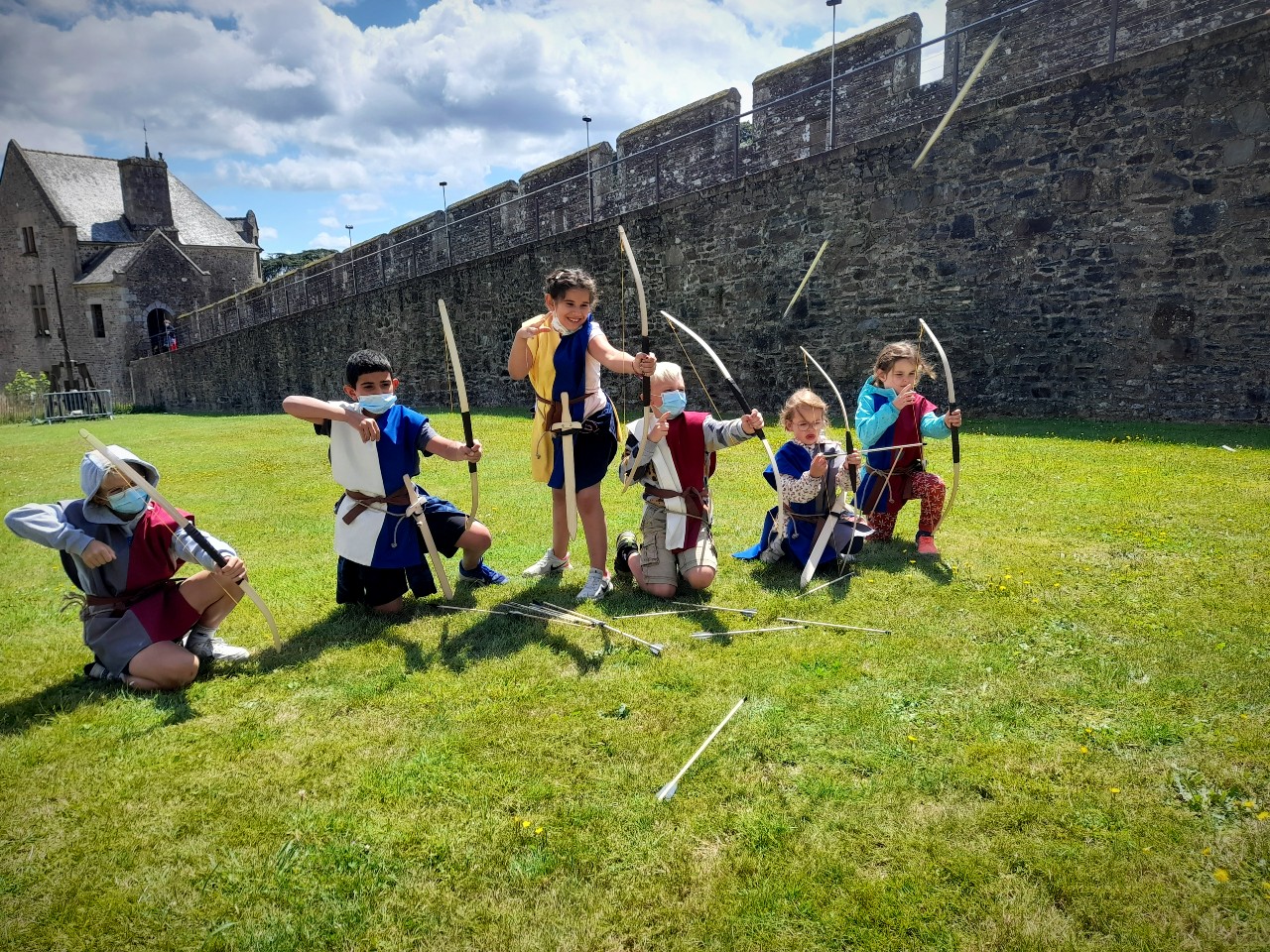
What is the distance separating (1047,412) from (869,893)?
32.8 feet

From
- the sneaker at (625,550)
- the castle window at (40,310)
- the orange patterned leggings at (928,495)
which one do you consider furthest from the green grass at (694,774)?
the castle window at (40,310)

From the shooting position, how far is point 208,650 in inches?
157

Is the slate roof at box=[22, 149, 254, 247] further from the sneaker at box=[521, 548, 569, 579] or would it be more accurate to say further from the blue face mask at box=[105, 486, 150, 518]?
the blue face mask at box=[105, 486, 150, 518]

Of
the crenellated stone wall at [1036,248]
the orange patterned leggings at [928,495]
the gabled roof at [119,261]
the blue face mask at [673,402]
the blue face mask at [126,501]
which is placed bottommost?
the orange patterned leggings at [928,495]

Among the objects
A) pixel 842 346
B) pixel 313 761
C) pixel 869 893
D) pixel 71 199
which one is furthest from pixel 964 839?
pixel 71 199

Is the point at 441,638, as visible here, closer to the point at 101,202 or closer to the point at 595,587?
the point at 595,587

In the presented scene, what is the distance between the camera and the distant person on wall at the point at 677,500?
4699mm

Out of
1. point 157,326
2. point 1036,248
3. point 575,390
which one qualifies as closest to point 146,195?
point 157,326

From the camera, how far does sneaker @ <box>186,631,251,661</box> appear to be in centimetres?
398

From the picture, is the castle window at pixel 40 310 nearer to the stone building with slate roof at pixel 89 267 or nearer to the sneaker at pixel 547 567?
the stone building with slate roof at pixel 89 267

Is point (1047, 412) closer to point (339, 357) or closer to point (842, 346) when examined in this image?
point (842, 346)

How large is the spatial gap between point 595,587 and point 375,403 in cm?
170

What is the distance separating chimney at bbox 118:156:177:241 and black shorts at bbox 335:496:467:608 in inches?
1884

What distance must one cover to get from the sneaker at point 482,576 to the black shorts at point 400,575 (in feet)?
1.15
